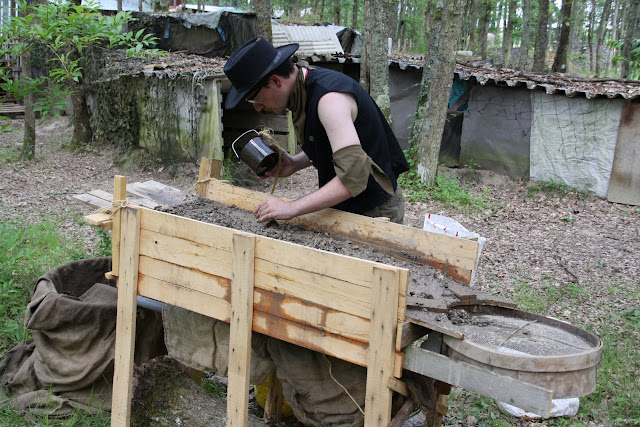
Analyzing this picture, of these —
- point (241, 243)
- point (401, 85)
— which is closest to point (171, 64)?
point (401, 85)

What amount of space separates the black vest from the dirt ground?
269 cm

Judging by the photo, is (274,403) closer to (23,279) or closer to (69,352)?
(69,352)

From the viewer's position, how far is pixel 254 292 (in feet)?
8.33

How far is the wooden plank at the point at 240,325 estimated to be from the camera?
98.2 inches

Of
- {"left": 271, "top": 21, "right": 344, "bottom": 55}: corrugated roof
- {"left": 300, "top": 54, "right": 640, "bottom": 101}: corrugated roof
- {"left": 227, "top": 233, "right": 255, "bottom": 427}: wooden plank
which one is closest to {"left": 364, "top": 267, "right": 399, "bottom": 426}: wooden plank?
{"left": 227, "top": 233, "right": 255, "bottom": 427}: wooden plank

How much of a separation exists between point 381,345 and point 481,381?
40cm

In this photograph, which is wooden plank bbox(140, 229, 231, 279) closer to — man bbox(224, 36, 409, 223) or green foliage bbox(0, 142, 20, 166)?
man bbox(224, 36, 409, 223)

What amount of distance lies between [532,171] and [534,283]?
5379mm

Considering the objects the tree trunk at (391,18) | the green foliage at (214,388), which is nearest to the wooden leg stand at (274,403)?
the green foliage at (214,388)

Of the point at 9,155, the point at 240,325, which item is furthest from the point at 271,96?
the point at 9,155

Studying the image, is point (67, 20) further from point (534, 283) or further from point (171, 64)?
point (171, 64)

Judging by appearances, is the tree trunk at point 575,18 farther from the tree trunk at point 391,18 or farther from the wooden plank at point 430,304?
the wooden plank at point 430,304

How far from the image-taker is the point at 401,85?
12.2 meters

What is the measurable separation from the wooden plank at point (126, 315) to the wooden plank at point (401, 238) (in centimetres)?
88
